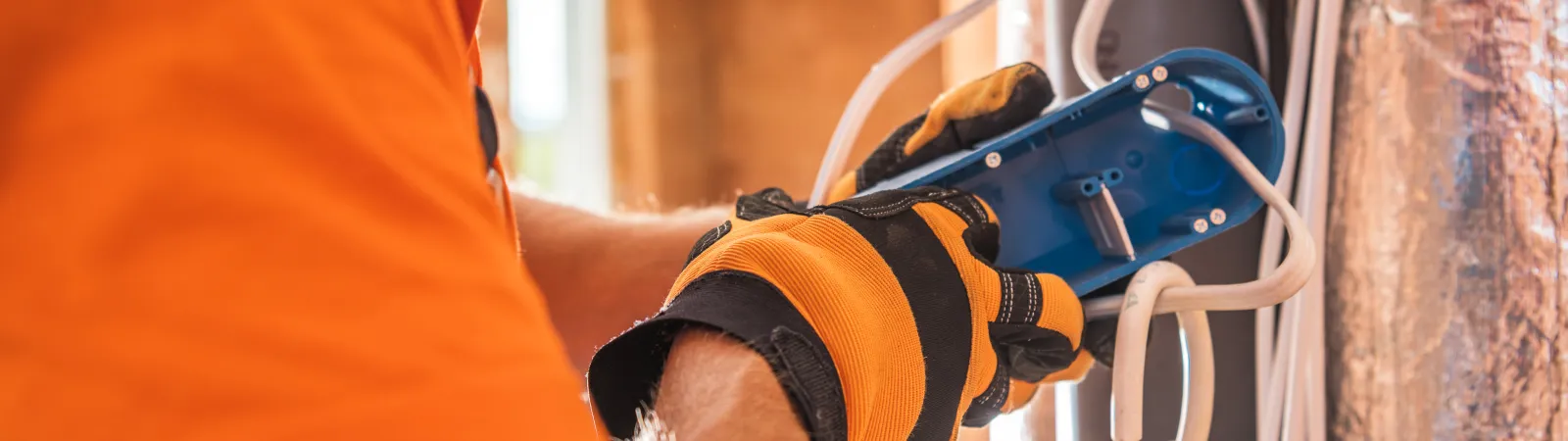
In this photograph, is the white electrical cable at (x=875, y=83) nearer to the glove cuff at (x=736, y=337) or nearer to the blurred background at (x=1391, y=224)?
the blurred background at (x=1391, y=224)

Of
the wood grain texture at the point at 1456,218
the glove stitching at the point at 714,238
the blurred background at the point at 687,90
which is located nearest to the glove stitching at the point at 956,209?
the glove stitching at the point at 714,238

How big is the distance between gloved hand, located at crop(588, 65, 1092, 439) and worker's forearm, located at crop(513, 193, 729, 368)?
18 centimetres

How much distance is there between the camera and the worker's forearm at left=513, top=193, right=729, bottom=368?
63 cm

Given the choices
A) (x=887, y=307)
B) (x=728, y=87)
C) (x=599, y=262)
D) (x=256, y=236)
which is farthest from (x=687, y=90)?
(x=256, y=236)

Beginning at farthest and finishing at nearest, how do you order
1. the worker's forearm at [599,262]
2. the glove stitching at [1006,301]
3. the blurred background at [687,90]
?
the blurred background at [687,90] → the worker's forearm at [599,262] → the glove stitching at [1006,301]

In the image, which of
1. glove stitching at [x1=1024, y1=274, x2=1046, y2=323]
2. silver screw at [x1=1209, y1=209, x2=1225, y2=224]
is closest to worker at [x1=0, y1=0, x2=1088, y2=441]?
glove stitching at [x1=1024, y1=274, x2=1046, y2=323]

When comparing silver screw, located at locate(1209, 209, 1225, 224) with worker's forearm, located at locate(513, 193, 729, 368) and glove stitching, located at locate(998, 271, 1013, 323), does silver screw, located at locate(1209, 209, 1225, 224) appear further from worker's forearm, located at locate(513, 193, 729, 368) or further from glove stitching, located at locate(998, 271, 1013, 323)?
worker's forearm, located at locate(513, 193, 729, 368)

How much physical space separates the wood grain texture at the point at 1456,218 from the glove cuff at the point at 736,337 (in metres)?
0.33

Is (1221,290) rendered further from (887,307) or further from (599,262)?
(599,262)

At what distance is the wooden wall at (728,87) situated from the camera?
69.7 inches

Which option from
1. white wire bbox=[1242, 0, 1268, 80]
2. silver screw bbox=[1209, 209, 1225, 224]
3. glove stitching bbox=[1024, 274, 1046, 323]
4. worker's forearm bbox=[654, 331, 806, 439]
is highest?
white wire bbox=[1242, 0, 1268, 80]

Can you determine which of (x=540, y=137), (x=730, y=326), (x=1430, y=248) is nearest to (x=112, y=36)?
(x=730, y=326)

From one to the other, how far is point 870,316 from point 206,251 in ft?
0.65

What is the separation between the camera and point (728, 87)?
196 cm
